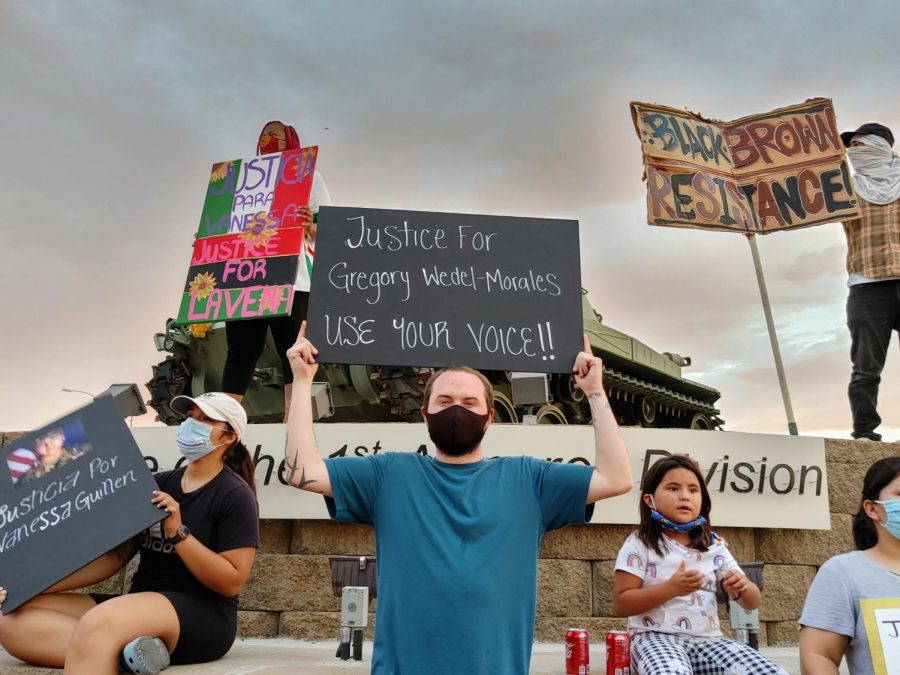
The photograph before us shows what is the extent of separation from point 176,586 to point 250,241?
2902mm

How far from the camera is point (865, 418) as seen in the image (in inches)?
245

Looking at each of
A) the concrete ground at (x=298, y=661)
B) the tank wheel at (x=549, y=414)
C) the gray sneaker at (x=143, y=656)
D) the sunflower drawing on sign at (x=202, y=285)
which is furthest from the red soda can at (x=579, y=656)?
the tank wheel at (x=549, y=414)

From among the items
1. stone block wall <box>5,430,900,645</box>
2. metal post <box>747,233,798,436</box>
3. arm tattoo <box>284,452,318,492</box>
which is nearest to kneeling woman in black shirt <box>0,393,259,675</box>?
arm tattoo <box>284,452,318,492</box>

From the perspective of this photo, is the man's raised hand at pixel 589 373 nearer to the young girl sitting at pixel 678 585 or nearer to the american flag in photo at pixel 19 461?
the young girl sitting at pixel 678 585

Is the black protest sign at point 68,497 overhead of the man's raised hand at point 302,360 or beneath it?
beneath

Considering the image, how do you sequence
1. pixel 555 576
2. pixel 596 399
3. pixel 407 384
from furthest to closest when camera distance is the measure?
pixel 407 384 < pixel 555 576 < pixel 596 399

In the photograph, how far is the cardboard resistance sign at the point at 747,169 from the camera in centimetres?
696

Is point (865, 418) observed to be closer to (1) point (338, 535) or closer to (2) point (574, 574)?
(2) point (574, 574)

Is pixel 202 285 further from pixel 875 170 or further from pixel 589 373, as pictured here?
pixel 875 170

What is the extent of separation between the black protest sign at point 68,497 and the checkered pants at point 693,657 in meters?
1.82

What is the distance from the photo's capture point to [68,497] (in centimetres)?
305

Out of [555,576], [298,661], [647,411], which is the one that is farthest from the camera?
[647,411]

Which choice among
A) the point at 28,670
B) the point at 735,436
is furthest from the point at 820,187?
the point at 28,670

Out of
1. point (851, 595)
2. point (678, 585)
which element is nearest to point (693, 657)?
point (678, 585)
